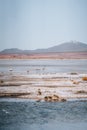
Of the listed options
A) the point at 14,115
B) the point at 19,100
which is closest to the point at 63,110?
the point at 14,115

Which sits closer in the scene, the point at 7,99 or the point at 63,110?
the point at 63,110

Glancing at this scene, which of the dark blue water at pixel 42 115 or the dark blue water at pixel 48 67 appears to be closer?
the dark blue water at pixel 42 115

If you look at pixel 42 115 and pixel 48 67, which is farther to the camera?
pixel 48 67

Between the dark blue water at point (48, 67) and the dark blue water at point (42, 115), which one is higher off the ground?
the dark blue water at point (48, 67)

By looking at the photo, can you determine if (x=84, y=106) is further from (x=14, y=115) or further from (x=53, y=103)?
(x=14, y=115)

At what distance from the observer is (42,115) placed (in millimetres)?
12047

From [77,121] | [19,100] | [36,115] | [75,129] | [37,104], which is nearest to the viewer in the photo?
[75,129]

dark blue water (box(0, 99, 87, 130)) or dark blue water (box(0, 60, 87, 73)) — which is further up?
dark blue water (box(0, 60, 87, 73))

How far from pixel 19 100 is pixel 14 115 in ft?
11.0

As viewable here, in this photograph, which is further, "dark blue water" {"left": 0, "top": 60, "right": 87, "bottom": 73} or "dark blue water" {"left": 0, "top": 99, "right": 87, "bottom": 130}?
"dark blue water" {"left": 0, "top": 60, "right": 87, "bottom": 73}

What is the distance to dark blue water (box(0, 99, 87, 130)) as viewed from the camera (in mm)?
10469

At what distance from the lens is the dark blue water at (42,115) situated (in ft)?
34.3

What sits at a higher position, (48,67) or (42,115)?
(48,67)

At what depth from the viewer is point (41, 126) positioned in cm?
1046
